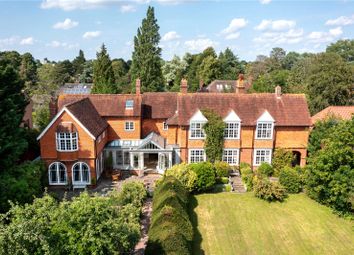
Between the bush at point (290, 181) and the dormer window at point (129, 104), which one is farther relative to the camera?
the dormer window at point (129, 104)

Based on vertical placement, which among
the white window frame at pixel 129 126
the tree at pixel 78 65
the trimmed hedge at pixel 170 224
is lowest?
the trimmed hedge at pixel 170 224

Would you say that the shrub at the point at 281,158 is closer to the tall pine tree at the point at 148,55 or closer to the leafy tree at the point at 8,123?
the leafy tree at the point at 8,123

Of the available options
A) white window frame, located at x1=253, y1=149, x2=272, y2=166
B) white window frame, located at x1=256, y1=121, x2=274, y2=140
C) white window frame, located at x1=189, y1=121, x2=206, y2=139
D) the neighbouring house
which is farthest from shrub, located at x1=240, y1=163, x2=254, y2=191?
white window frame, located at x1=189, y1=121, x2=206, y2=139

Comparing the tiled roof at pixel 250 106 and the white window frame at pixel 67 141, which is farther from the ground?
the tiled roof at pixel 250 106

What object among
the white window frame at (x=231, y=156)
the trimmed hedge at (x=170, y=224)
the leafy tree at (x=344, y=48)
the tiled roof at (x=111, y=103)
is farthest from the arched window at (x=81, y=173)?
the leafy tree at (x=344, y=48)

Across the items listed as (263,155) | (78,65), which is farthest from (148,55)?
(78,65)
